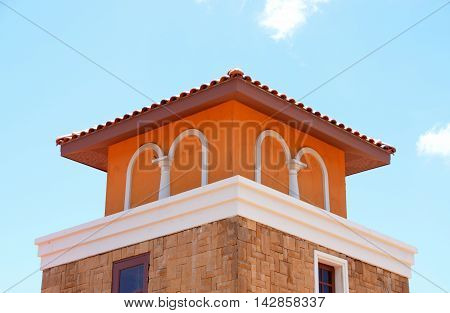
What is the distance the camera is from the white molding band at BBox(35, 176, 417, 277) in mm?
13008

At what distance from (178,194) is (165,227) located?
1.87ft

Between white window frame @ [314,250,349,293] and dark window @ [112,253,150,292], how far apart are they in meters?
2.74

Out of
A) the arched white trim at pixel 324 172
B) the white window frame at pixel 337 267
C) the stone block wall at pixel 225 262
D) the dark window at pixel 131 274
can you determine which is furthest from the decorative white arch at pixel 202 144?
the white window frame at pixel 337 267

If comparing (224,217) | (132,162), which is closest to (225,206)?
(224,217)

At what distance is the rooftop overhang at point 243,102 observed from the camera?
13.9 metres

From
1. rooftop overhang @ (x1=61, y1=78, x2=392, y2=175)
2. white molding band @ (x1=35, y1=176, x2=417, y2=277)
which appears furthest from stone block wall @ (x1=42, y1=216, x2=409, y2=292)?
rooftop overhang @ (x1=61, y1=78, x2=392, y2=175)

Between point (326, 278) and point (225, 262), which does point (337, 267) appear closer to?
point (326, 278)

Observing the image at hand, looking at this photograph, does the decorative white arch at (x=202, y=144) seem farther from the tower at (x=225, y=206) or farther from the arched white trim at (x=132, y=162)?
the arched white trim at (x=132, y=162)

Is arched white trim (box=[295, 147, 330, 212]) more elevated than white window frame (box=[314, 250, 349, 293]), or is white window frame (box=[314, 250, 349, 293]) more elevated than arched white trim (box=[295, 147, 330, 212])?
arched white trim (box=[295, 147, 330, 212])

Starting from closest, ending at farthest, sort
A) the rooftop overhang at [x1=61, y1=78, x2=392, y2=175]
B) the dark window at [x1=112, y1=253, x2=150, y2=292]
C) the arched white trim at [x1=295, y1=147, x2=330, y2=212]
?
the dark window at [x1=112, y1=253, x2=150, y2=292], the rooftop overhang at [x1=61, y1=78, x2=392, y2=175], the arched white trim at [x1=295, y1=147, x2=330, y2=212]

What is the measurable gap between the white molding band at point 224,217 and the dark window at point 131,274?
311 millimetres

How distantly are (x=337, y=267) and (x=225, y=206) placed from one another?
2.57 metres

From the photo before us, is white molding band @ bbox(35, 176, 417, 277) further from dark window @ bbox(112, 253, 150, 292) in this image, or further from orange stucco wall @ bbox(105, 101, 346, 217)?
orange stucco wall @ bbox(105, 101, 346, 217)
